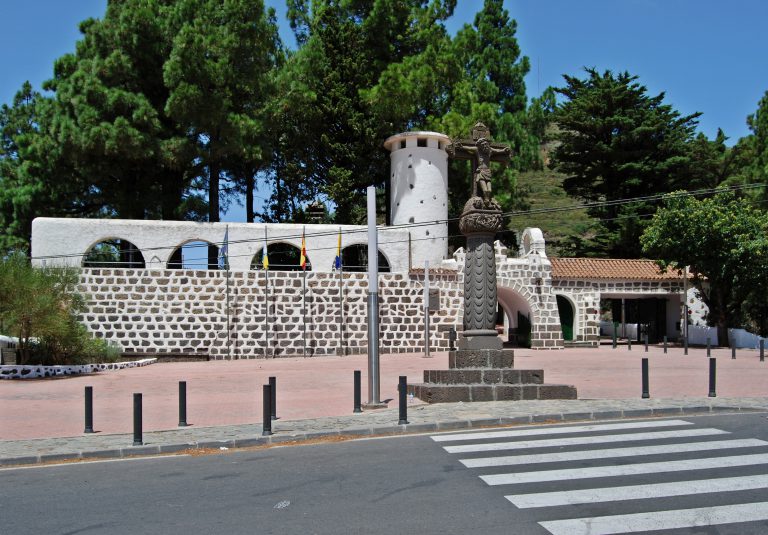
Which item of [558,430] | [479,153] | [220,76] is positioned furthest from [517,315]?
[558,430]

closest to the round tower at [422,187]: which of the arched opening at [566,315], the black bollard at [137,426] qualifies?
the arched opening at [566,315]

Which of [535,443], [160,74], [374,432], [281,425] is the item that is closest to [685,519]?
[535,443]

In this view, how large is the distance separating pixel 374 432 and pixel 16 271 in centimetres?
1380

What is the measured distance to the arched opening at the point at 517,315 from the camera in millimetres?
30766

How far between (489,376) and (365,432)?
3.56 metres

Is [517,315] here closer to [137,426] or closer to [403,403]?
[403,403]

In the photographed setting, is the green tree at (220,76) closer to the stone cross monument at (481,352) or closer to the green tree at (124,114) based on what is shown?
the green tree at (124,114)

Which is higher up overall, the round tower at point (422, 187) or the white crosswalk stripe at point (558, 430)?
the round tower at point (422, 187)

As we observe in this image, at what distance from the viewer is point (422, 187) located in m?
32.0

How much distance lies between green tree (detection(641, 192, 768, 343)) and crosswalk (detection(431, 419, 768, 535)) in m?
20.0

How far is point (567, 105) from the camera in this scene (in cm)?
4297

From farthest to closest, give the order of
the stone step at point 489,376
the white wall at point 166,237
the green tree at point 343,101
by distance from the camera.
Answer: the green tree at point 343,101 < the white wall at point 166,237 < the stone step at point 489,376

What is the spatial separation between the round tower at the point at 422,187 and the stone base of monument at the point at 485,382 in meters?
18.1

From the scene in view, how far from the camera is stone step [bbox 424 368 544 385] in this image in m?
13.1
